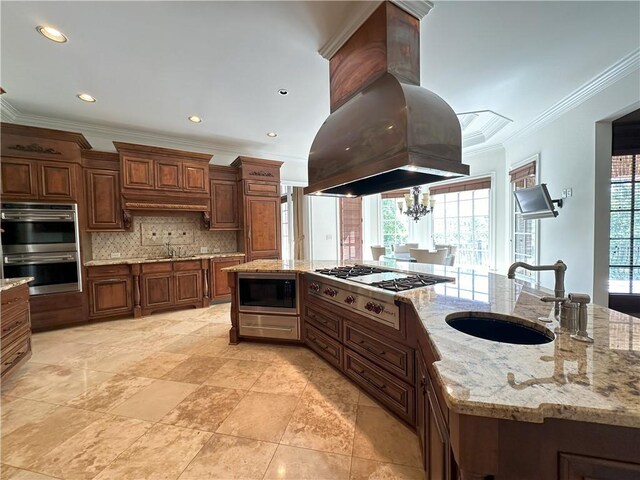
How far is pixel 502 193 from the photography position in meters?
4.95

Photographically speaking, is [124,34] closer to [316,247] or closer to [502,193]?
[316,247]

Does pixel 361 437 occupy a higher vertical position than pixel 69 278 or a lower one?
lower

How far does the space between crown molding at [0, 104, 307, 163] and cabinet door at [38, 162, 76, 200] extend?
787mm

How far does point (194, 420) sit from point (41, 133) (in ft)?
12.9

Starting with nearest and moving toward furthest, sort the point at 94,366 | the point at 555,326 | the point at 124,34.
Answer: the point at 555,326
the point at 124,34
the point at 94,366

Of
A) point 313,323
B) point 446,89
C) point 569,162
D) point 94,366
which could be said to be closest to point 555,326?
point 313,323

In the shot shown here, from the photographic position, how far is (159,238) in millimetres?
4566

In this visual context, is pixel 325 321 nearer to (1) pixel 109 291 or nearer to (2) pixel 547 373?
(2) pixel 547 373

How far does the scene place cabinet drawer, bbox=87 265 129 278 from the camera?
3.71m

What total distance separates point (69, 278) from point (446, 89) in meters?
5.22

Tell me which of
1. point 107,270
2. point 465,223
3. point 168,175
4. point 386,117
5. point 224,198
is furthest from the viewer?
point 465,223

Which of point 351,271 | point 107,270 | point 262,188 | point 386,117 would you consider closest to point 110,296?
point 107,270

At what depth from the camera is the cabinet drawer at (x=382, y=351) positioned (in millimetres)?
1638

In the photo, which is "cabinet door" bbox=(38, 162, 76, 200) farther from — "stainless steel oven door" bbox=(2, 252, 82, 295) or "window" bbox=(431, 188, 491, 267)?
"window" bbox=(431, 188, 491, 267)
